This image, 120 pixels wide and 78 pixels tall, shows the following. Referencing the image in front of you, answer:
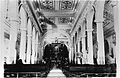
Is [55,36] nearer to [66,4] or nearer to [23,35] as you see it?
[66,4]

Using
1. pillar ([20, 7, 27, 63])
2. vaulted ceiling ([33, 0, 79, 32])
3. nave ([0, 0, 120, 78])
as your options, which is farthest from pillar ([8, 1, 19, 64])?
vaulted ceiling ([33, 0, 79, 32])

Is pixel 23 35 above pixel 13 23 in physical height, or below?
below

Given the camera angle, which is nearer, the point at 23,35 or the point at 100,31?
the point at 100,31

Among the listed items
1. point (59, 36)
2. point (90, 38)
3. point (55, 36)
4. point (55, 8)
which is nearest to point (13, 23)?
point (90, 38)

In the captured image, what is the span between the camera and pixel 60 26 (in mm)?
21922

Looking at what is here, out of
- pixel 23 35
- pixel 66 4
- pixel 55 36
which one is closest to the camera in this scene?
pixel 23 35

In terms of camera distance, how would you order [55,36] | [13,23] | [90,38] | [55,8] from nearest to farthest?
[13,23], [90,38], [55,8], [55,36]

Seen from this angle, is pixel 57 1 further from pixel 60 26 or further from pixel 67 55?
pixel 67 55

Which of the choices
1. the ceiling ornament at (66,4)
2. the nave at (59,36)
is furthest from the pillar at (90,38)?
the ceiling ornament at (66,4)

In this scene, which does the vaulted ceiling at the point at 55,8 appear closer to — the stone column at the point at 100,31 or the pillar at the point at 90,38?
the pillar at the point at 90,38

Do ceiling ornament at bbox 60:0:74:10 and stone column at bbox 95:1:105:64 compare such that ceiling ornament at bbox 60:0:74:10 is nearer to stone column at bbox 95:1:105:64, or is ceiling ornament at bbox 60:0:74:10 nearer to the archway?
stone column at bbox 95:1:105:64

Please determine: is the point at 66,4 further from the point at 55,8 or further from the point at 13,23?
the point at 13,23

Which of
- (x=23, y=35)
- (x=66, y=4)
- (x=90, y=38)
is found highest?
(x=66, y=4)

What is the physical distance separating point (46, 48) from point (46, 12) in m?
13.0
